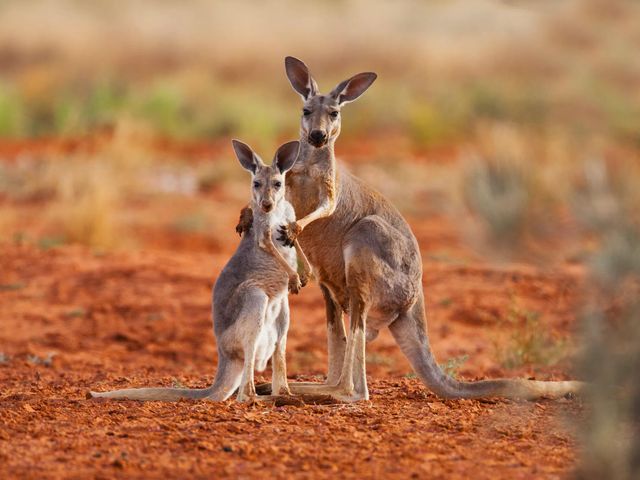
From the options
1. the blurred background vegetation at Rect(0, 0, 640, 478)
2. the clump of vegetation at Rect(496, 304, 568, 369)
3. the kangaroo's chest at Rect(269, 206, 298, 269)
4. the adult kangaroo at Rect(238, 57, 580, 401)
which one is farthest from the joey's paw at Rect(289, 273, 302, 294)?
the clump of vegetation at Rect(496, 304, 568, 369)

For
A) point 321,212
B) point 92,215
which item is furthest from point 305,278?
point 92,215

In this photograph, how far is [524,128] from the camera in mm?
25875

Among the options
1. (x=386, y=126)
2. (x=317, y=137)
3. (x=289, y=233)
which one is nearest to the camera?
(x=289, y=233)

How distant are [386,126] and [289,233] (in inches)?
908

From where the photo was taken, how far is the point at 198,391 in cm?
640

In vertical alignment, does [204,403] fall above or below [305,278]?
below

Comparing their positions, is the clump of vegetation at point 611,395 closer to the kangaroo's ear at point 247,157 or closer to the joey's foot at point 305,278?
the joey's foot at point 305,278

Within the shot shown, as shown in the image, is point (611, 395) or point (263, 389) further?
point (263, 389)

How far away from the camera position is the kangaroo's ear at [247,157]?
682cm

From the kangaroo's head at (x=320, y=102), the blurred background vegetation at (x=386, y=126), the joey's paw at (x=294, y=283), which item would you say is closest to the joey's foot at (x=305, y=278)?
the joey's paw at (x=294, y=283)

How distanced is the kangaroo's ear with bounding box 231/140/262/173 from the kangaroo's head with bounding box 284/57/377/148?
37 cm

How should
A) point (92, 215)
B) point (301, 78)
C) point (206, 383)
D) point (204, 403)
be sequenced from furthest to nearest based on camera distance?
point (92, 215) → point (206, 383) → point (301, 78) → point (204, 403)

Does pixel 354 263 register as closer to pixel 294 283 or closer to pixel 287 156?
pixel 294 283

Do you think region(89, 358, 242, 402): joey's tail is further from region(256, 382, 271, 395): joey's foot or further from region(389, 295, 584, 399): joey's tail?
region(389, 295, 584, 399): joey's tail
